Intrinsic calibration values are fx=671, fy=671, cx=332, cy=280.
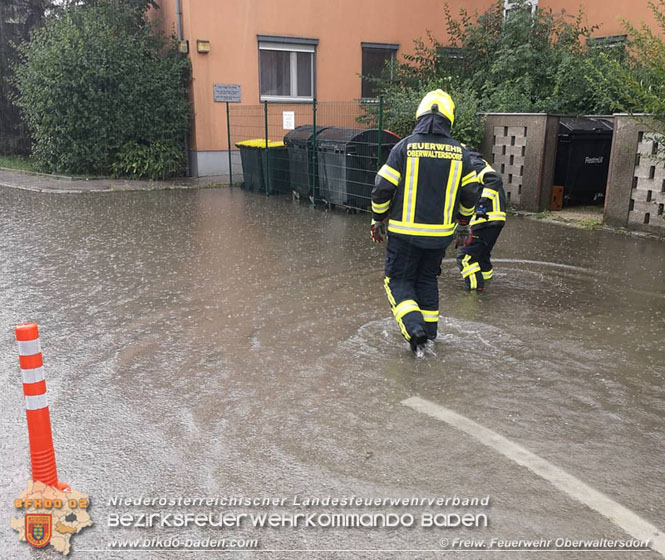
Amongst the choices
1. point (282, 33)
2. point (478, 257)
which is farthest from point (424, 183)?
point (282, 33)

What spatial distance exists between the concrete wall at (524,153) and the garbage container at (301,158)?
2963 millimetres

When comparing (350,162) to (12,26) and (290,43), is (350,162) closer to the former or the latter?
(290,43)

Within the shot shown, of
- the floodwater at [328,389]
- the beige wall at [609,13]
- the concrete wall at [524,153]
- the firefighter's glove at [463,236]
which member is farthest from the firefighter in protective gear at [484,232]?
the beige wall at [609,13]

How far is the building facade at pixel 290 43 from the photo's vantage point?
15.3 m

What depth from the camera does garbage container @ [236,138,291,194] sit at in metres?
13.0

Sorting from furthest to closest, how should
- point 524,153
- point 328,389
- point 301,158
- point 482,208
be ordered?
point 301,158 < point 524,153 < point 482,208 < point 328,389

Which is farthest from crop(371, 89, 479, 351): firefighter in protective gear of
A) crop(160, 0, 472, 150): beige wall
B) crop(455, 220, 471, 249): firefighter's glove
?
crop(160, 0, 472, 150): beige wall

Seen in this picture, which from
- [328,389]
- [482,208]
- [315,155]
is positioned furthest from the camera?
[315,155]

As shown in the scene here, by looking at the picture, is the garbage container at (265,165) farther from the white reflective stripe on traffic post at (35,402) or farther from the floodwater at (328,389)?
the white reflective stripe on traffic post at (35,402)

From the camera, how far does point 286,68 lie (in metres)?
16.6

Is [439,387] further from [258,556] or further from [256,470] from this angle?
[258,556]

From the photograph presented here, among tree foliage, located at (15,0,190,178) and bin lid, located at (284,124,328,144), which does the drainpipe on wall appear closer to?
tree foliage, located at (15,0,190,178)

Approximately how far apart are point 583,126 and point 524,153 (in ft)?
3.27

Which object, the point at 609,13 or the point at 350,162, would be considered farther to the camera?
the point at 609,13
